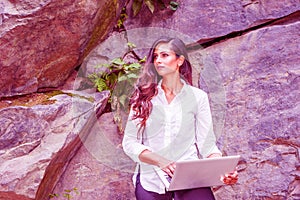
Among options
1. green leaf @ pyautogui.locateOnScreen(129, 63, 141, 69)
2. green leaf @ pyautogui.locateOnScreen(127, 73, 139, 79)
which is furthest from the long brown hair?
green leaf @ pyautogui.locateOnScreen(129, 63, 141, 69)

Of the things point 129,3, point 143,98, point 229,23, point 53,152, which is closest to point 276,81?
point 229,23

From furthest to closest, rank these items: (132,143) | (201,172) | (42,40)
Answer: (42,40) → (132,143) → (201,172)

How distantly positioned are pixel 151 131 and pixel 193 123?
0.35 metres

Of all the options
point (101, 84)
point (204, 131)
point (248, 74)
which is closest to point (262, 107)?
point (248, 74)

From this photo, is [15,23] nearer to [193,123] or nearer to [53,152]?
[53,152]

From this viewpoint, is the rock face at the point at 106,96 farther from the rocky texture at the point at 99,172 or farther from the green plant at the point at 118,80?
the green plant at the point at 118,80

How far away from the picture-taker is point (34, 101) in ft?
12.2

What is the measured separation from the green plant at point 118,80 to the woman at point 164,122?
80 centimetres

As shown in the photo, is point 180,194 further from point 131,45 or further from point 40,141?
point 131,45

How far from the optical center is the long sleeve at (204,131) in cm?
294

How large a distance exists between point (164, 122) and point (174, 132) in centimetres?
12

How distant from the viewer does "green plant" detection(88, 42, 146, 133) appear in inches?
154

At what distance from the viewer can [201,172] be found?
2609 mm

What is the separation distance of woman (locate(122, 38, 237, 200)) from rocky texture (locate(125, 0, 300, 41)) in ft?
4.04
